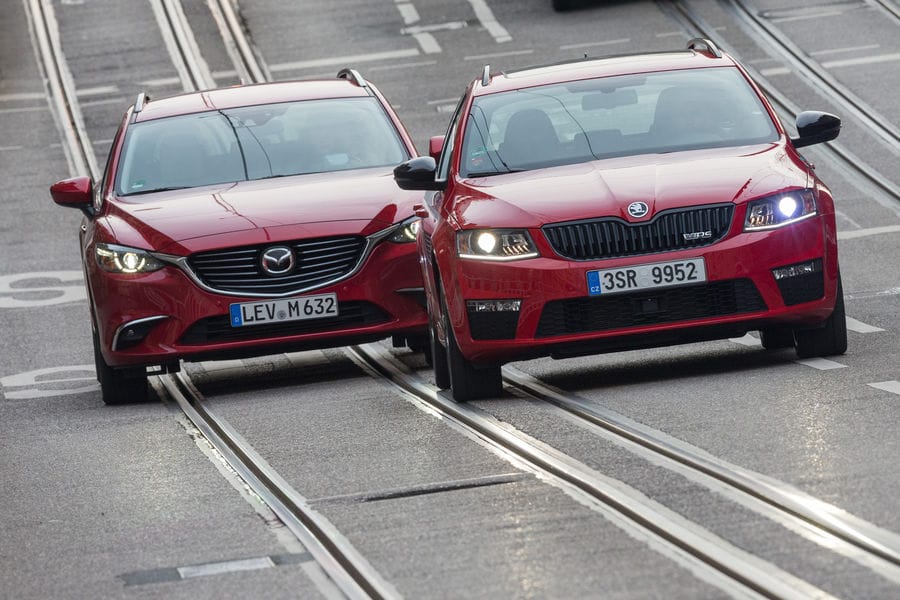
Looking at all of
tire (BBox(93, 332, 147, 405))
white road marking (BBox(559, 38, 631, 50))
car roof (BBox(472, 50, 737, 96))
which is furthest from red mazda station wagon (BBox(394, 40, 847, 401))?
white road marking (BBox(559, 38, 631, 50))

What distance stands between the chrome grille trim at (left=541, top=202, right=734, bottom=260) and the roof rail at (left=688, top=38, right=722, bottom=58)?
7.49 feet

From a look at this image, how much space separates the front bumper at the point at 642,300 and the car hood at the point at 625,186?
0.22 m

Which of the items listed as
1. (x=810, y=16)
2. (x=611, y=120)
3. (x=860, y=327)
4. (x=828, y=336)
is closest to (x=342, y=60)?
(x=810, y=16)

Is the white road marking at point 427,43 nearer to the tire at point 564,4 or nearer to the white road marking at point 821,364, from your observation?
the tire at point 564,4

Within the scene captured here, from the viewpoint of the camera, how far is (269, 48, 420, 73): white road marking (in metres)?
30.1

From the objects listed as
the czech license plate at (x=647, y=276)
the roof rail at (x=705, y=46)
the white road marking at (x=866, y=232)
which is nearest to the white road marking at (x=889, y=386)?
the czech license plate at (x=647, y=276)

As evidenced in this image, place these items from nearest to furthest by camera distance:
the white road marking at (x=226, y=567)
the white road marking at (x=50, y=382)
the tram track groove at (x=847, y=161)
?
the white road marking at (x=226, y=567), the white road marking at (x=50, y=382), the tram track groove at (x=847, y=161)

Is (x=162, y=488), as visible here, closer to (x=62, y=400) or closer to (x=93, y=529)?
(x=93, y=529)

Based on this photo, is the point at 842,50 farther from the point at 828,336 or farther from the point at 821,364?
the point at 821,364

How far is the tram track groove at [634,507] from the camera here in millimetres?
5859

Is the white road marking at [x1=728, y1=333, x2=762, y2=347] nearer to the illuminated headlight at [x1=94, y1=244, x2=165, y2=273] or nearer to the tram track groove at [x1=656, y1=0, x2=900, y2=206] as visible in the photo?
the illuminated headlight at [x1=94, y1=244, x2=165, y2=273]

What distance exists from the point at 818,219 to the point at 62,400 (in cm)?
473

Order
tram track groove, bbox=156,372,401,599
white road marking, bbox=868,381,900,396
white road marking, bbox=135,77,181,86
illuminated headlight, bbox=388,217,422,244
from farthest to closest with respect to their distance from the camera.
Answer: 1. white road marking, bbox=135,77,181,86
2. illuminated headlight, bbox=388,217,422,244
3. white road marking, bbox=868,381,900,396
4. tram track groove, bbox=156,372,401,599

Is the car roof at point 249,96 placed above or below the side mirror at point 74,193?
above
